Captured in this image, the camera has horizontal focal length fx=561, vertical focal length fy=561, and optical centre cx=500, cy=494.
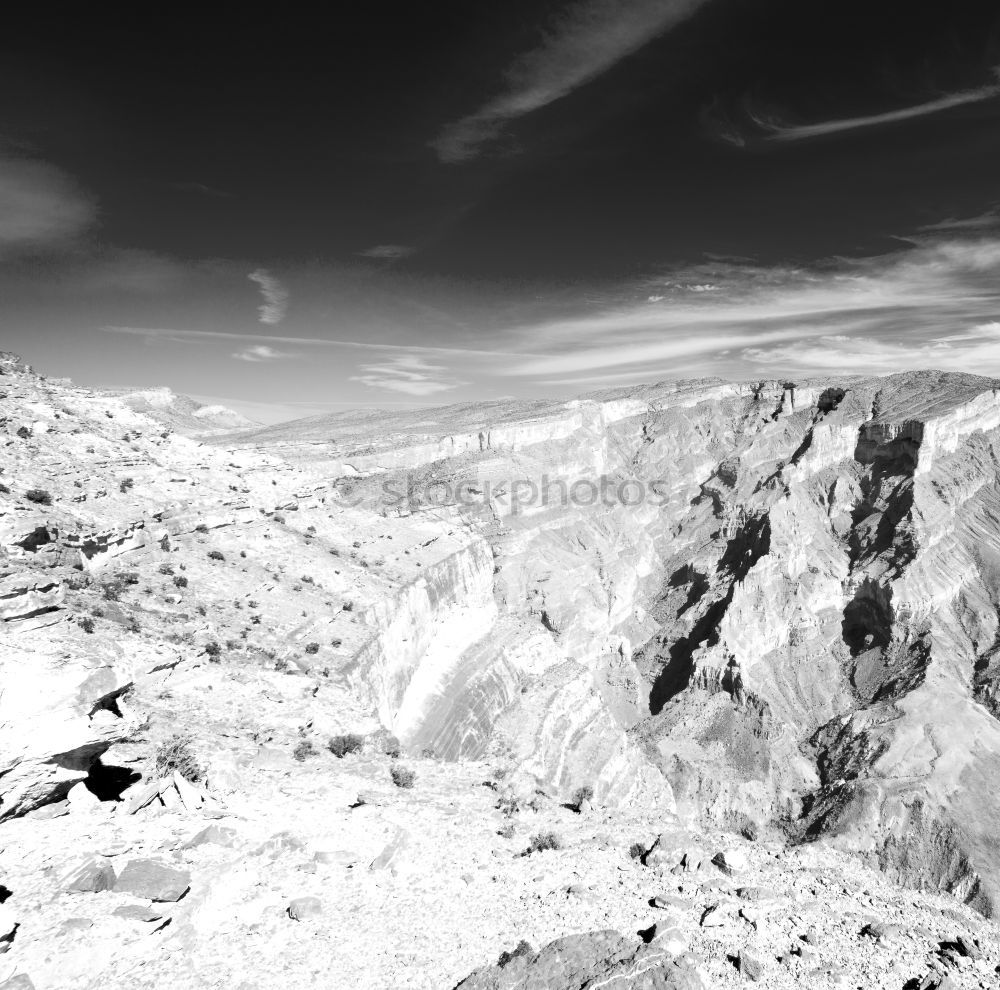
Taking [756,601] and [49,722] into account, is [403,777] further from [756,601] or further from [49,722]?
[756,601]

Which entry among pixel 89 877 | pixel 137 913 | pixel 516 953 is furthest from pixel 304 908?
pixel 516 953

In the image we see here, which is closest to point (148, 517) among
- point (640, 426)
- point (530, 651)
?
point (530, 651)

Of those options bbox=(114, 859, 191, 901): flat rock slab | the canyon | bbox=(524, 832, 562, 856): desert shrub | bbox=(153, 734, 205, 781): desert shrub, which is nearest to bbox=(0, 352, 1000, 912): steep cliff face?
the canyon

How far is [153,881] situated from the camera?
1048cm

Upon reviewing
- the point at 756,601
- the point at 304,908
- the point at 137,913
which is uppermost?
the point at 137,913

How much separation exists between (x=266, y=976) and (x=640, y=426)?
→ 14561cm

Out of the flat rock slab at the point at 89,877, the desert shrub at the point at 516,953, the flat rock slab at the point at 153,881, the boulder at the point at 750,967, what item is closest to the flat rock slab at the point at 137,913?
the flat rock slab at the point at 153,881

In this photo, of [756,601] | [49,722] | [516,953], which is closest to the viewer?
[516,953]

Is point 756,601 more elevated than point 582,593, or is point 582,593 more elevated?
point 582,593

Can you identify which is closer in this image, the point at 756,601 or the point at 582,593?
the point at 756,601

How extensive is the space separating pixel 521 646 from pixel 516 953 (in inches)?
1780

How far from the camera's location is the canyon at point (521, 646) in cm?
1245

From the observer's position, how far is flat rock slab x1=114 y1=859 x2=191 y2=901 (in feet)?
33.7

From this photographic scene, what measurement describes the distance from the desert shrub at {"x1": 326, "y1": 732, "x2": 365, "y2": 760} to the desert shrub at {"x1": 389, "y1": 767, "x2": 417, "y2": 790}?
1646 millimetres
